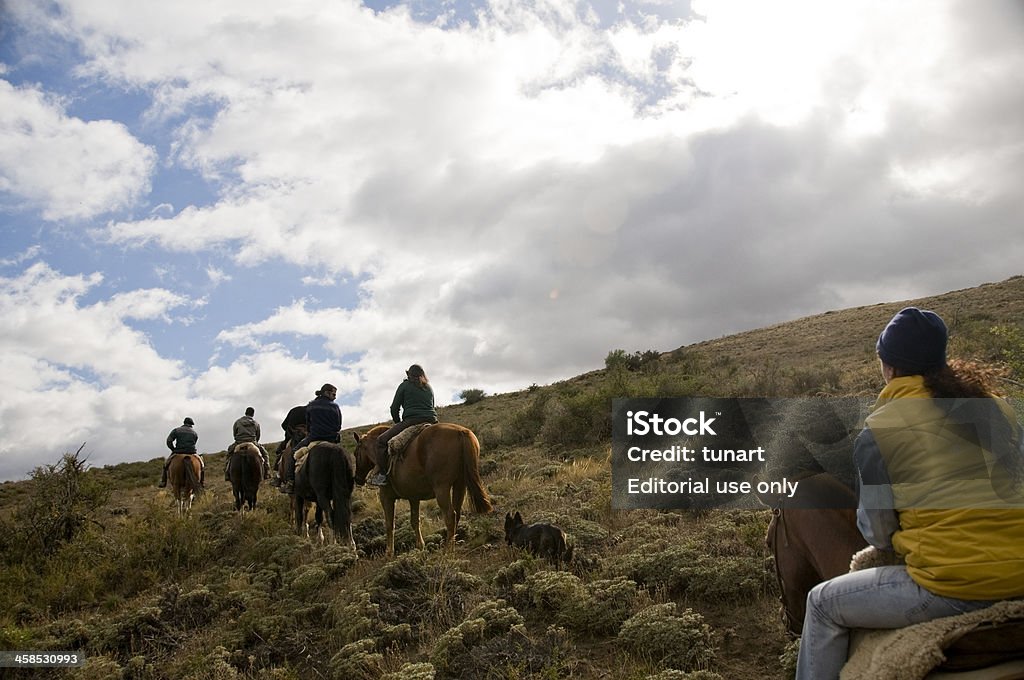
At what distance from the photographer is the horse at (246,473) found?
1548cm

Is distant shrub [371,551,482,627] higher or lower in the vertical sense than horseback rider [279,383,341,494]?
lower

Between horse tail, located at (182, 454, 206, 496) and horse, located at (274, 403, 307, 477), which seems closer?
horse, located at (274, 403, 307, 477)

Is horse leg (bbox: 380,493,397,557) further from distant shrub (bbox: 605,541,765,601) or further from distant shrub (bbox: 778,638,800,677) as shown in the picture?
distant shrub (bbox: 778,638,800,677)

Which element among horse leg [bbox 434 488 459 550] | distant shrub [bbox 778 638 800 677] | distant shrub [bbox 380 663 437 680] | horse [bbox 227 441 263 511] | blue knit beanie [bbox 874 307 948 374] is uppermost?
blue knit beanie [bbox 874 307 948 374]

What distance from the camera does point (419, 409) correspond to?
36.0 ft

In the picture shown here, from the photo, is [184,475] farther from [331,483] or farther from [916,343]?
[916,343]

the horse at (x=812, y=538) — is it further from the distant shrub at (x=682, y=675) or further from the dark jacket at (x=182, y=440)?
the dark jacket at (x=182, y=440)

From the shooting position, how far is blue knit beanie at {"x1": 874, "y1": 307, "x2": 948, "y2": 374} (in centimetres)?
320

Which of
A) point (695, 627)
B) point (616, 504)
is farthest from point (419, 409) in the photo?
point (695, 627)

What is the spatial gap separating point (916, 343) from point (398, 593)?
6.83 metres

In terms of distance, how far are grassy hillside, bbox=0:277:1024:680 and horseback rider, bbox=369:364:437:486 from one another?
1441 millimetres

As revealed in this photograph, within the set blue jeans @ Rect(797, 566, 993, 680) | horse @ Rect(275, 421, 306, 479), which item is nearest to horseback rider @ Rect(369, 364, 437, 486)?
horse @ Rect(275, 421, 306, 479)

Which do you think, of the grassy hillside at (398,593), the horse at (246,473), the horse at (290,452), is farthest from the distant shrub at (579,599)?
the horse at (246,473)

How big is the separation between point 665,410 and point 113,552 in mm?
13807
